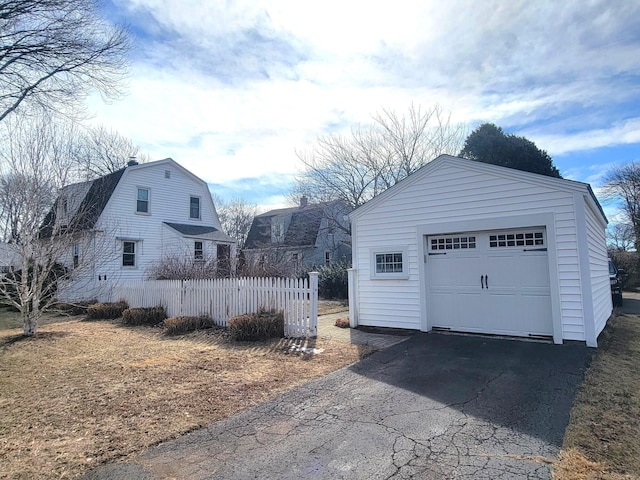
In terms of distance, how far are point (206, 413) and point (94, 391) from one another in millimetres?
1885

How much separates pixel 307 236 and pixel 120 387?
73.0 ft

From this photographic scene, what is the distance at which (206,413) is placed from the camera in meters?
4.09

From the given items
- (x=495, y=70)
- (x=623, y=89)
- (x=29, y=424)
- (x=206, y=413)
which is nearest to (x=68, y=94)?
(x=29, y=424)

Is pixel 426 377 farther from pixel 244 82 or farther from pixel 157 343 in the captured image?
pixel 244 82

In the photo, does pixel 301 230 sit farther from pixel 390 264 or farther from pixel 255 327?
pixel 255 327

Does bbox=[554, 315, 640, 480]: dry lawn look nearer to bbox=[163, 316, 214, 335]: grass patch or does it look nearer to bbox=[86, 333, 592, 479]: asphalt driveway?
bbox=[86, 333, 592, 479]: asphalt driveway

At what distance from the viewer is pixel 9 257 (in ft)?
35.5

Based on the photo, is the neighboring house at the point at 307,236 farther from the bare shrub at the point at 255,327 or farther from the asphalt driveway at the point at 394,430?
the asphalt driveway at the point at 394,430

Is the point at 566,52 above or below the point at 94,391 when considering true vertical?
above

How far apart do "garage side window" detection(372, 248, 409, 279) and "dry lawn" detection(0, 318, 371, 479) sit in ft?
7.41

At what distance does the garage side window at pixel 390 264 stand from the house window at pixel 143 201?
14364 millimetres

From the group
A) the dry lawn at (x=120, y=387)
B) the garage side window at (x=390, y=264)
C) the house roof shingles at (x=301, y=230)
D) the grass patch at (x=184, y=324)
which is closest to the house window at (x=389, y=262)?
the garage side window at (x=390, y=264)

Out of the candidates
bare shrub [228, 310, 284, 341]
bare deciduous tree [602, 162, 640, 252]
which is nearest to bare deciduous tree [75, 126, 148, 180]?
bare shrub [228, 310, 284, 341]

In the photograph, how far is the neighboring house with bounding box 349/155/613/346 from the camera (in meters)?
7.05
